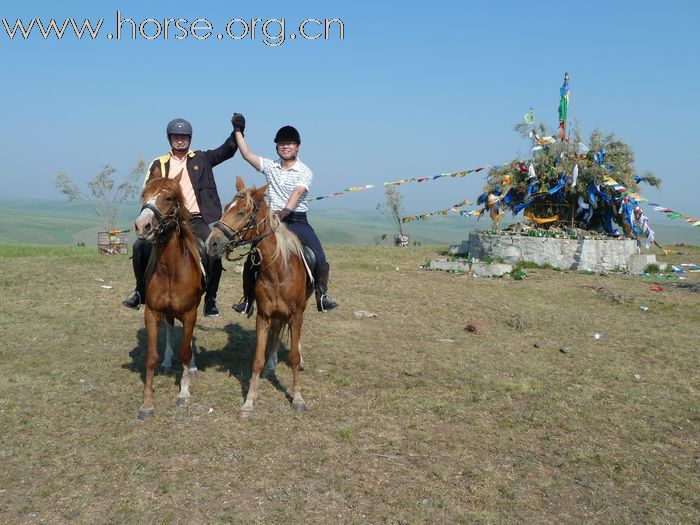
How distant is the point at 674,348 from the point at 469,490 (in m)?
6.37

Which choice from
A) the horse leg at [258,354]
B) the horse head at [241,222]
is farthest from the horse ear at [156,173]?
the horse leg at [258,354]

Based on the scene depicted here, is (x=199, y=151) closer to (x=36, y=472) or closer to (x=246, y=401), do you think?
(x=246, y=401)

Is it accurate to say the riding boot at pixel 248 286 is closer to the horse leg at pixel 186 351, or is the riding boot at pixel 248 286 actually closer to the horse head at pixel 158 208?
the horse leg at pixel 186 351

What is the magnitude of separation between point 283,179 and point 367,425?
2.98m

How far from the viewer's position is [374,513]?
4293mm

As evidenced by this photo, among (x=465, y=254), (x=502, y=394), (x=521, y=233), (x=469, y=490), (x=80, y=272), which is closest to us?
(x=469, y=490)

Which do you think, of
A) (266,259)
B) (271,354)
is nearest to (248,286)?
(266,259)

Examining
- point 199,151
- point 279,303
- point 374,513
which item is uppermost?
point 199,151

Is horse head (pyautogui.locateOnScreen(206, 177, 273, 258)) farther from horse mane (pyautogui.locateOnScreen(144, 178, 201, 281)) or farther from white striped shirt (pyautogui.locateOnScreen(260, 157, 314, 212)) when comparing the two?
white striped shirt (pyautogui.locateOnScreen(260, 157, 314, 212))

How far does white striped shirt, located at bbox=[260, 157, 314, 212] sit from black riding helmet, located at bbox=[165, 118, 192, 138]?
3.28 ft

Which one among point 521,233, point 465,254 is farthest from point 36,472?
point 465,254

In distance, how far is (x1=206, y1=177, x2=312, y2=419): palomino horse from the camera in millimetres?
5543

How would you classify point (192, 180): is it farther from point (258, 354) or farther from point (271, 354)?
point (271, 354)

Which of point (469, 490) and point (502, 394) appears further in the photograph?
point (502, 394)
